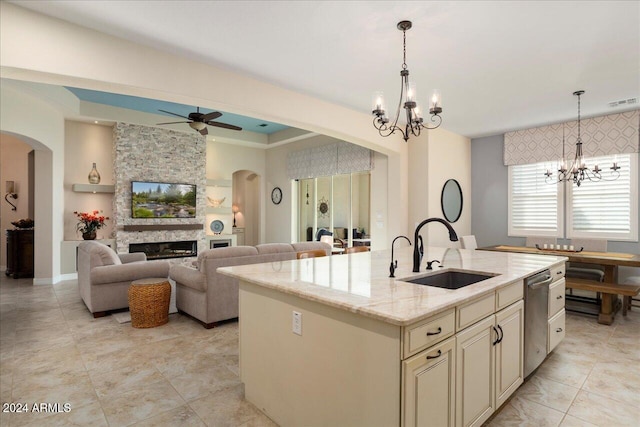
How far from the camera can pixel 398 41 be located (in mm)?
3125

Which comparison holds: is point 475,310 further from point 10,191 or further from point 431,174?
point 10,191

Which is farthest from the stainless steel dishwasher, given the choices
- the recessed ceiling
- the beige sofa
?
the beige sofa

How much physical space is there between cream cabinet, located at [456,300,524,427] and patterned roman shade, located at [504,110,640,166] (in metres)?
4.46

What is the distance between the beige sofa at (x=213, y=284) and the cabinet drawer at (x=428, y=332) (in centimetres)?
274

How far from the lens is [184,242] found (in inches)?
310

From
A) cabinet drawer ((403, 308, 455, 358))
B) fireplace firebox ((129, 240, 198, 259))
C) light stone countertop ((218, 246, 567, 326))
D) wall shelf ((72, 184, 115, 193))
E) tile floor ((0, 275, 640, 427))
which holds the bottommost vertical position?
tile floor ((0, 275, 640, 427))

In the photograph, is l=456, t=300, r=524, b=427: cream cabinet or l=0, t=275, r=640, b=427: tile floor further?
l=0, t=275, r=640, b=427: tile floor

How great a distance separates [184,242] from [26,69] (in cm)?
552

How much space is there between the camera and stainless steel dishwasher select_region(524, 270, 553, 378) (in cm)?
245

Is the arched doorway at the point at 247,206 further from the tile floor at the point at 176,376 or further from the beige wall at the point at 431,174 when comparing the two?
the tile floor at the point at 176,376

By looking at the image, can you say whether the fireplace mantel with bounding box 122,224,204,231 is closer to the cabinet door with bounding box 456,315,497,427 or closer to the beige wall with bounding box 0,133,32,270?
the beige wall with bounding box 0,133,32,270

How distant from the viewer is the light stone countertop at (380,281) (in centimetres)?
151

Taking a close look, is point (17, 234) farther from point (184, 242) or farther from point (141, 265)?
point (141, 265)

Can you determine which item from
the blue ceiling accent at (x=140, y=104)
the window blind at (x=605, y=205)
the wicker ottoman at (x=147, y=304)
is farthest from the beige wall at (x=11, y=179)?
the window blind at (x=605, y=205)
